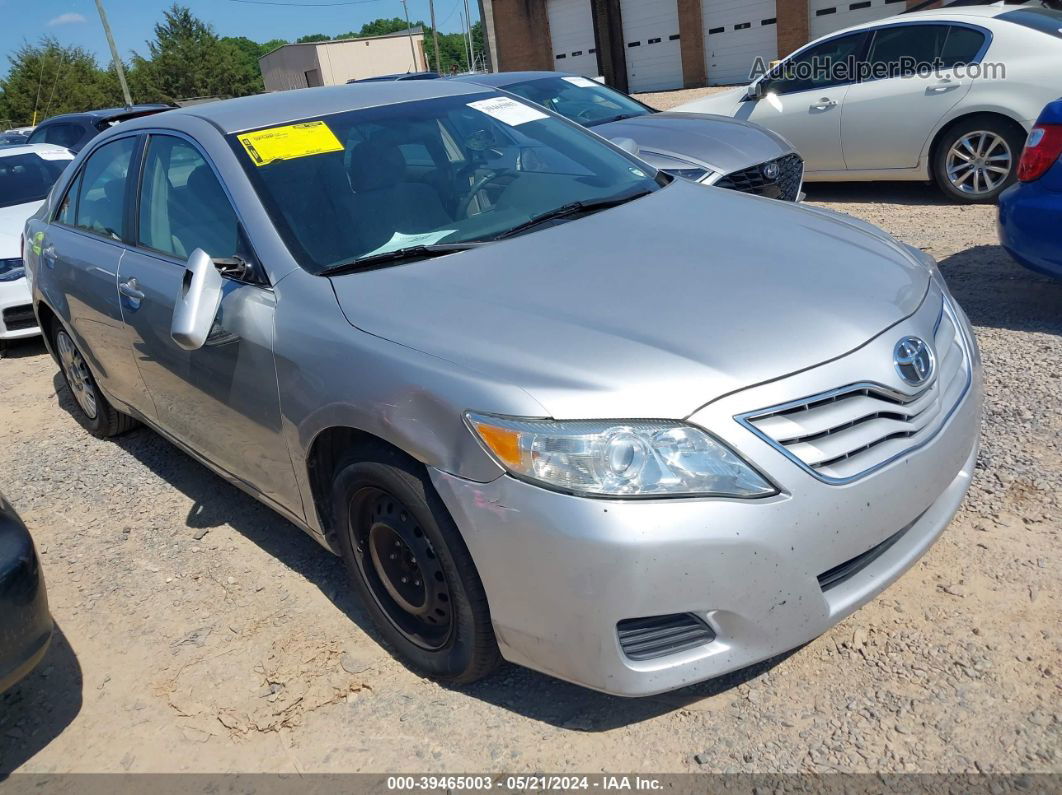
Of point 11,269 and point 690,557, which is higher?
point 11,269

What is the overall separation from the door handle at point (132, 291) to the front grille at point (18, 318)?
391 cm

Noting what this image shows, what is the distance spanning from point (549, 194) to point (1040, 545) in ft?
6.75

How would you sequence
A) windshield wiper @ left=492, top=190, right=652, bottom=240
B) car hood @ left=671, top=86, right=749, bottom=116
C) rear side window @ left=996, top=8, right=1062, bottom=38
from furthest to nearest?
car hood @ left=671, top=86, right=749, bottom=116, rear side window @ left=996, top=8, right=1062, bottom=38, windshield wiper @ left=492, top=190, right=652, bottom=240

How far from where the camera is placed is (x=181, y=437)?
381cm

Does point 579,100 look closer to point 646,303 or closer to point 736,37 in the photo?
point 646,303

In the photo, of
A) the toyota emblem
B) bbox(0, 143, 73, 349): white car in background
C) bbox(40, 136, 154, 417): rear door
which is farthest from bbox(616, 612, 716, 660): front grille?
bbox(0, 143, 73, 349): white car in background

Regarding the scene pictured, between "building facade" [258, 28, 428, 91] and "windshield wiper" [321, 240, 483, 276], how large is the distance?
55.2 m

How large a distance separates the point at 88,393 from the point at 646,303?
3744 millimetres

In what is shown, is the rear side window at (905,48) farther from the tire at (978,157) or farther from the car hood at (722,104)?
the car hood at (722,104)

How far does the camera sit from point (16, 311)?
6.98 metres

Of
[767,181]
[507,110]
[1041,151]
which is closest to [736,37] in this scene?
[767,181]

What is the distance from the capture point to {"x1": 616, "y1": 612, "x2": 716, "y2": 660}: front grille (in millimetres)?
2178

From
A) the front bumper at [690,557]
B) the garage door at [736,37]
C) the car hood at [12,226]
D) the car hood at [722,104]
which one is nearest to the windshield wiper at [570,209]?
the front bumper at [690,557]

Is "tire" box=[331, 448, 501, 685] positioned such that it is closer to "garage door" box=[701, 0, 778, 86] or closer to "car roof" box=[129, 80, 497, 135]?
"car roof" box=[129, 80, 497, 135]
